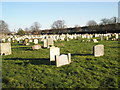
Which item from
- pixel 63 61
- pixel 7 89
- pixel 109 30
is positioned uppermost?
pixel 109 30

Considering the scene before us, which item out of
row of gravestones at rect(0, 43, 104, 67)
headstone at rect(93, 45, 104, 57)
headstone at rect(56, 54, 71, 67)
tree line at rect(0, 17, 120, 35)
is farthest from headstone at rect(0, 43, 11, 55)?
tree line at rect(0, 17, 120, 35)

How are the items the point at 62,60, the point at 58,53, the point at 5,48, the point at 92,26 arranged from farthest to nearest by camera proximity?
the point at 92,26 < the point at 5,48 < the point at 58,53 < the point at 62,60

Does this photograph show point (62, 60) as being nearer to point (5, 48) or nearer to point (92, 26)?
point (5, 48)

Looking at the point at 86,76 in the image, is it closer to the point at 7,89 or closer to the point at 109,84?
the point at 109,84

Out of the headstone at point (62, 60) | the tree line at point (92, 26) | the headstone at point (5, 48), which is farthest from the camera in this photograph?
the tree line at point (92, 26)

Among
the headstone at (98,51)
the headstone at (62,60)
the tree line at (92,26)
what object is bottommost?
the headstone at (62,60)

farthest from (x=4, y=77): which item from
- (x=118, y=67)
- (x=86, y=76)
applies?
(x=118, y=67)

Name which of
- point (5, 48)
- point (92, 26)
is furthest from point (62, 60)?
point (92, 26)

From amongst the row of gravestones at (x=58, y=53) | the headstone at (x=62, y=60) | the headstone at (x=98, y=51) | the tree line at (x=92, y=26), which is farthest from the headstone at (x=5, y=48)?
the tree line at (x=92, y=26)

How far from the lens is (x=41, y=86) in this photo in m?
5.49

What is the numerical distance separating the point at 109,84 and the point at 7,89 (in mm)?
3955

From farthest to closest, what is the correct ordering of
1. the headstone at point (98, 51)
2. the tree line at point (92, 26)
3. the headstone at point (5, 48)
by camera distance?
the tree line at point (92, 26)
the headstone at point (5, 48)
the headstone at point (98, 51)

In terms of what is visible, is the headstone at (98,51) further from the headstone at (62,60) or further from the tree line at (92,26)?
the tree line at (92,26)

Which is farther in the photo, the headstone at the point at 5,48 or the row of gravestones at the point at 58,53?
the headstone at the point at 5,48
